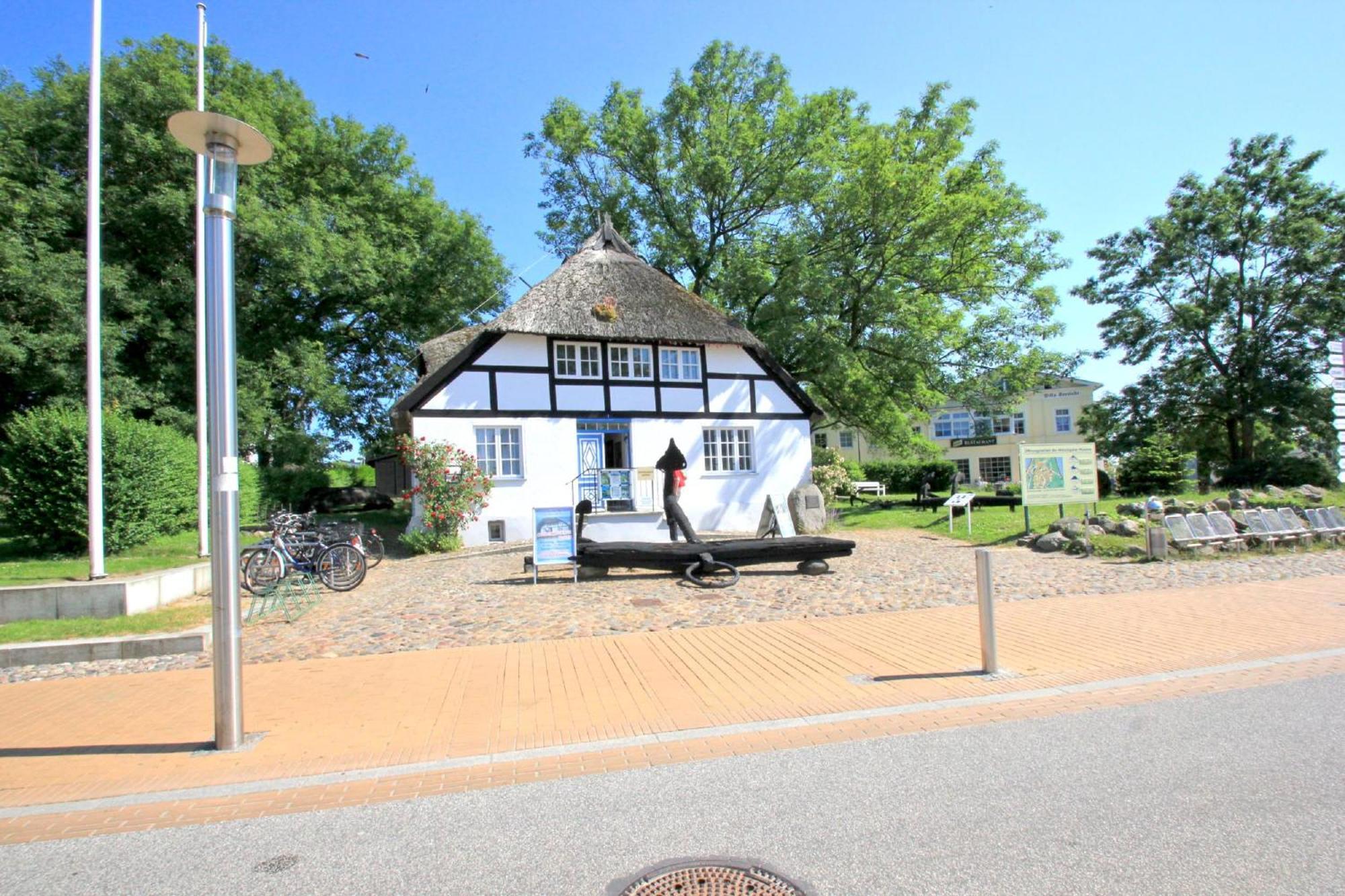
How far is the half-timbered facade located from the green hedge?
18691 millimetres

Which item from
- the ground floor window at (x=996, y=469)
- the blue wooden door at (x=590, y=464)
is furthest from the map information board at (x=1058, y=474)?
the ground floor window at (x=996, y=469)

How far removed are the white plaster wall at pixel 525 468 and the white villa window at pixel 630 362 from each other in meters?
1.90

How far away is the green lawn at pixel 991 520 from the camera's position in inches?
601

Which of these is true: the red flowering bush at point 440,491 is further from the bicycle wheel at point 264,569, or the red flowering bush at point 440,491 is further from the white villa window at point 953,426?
the white villa window at point 953,426

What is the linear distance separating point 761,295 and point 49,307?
19.3 metres

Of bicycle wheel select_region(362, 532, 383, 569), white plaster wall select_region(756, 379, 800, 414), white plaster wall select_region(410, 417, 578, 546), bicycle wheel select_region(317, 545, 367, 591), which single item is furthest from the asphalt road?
white plaster wall select_region(756, 379, 800, 414)

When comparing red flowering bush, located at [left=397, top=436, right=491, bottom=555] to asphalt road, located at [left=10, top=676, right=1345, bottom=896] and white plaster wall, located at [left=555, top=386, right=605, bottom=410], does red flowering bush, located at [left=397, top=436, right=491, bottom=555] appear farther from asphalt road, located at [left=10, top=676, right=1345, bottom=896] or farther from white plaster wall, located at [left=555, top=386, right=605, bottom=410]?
asphalt road, located at [left=10, top=676, right=1345, bottom=896]

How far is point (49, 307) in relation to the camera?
18781 mm

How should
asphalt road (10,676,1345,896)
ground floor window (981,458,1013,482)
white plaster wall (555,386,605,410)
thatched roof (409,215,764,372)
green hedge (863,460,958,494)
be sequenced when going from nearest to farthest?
asphalt road (10,676,1345,896) < thatched roof (409,215,764,372) < white plaster wall (555,386,605,410) < green hedge (863,460,958,494) < ground floor window (981,458,1013,482)

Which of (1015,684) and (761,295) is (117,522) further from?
(761,295)

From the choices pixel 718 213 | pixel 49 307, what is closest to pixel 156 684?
pixel 49 307

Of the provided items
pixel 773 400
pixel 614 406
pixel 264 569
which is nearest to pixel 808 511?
pixel 773 400

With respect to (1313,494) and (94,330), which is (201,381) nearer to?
(94,330)

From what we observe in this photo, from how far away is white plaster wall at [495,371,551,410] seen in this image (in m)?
18.0
